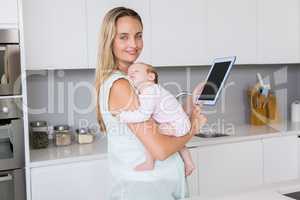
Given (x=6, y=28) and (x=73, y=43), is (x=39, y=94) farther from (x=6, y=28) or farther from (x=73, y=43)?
(x=6, y=28)

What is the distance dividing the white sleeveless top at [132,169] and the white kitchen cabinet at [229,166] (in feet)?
3.62

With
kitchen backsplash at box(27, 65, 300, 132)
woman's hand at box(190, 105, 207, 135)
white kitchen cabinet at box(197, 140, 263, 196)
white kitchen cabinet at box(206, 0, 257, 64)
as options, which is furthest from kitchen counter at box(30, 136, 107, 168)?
white kitchen cabinet at box(206, 0, 257, 64)

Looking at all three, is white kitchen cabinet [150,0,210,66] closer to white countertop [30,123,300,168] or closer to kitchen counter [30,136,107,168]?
white countertop [30,123,300,168]

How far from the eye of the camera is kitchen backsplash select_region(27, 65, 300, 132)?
8.55 feet

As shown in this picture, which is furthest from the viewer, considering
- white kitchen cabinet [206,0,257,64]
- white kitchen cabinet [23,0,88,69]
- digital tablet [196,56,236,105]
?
white kitchen cabinet [206,0,257,64]

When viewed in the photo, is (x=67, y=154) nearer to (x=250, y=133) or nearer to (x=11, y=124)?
(x=11, y=124)

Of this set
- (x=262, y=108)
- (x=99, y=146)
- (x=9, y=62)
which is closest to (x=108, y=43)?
(x=9, y=62)

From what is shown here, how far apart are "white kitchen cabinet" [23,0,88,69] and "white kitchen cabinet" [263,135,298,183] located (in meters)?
1.48

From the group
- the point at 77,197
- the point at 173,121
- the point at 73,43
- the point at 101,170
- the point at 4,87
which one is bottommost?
the point at 77,197

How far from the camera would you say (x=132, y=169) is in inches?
55.0

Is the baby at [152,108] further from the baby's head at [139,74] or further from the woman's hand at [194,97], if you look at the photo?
the woman's hand at [194,97]

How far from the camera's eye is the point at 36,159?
2.14 m

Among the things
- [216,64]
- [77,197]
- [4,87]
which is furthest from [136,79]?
[77,197]

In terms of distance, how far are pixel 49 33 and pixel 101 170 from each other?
89 cm
